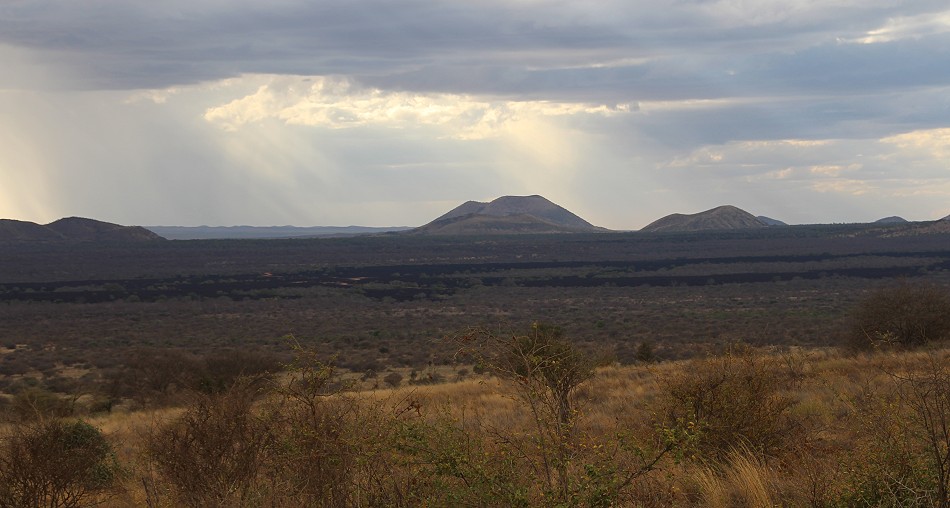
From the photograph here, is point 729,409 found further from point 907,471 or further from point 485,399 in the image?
point 485,399

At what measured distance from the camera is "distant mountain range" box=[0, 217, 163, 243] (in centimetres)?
18325

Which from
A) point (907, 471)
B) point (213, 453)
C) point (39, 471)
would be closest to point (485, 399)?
point (213, 453)

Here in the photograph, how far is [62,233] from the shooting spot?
7657 inches

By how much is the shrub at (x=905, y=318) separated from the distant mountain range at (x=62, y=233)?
181883 mm

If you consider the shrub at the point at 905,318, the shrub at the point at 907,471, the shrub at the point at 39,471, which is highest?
the shrub at the point at 907,471

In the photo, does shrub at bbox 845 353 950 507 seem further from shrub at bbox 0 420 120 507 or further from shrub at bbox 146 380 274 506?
shrub at bbox 0 420 120 507

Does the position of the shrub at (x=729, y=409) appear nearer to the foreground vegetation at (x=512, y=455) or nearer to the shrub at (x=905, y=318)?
the foreground vegetation at (x=512, y=455)

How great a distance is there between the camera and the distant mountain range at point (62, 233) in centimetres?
18325

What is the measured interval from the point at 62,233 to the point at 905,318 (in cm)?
20415

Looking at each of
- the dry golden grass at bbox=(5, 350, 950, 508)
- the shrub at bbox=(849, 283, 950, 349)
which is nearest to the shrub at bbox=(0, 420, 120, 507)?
the dry golden grass at bbox=(5, 350, 950, 508)

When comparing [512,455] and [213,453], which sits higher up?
[512,455]

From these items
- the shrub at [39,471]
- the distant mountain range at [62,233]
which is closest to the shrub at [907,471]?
the shrub at [39,471]

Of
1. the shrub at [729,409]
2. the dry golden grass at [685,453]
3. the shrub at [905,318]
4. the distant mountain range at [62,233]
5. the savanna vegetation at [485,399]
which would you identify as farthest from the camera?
the distant mountain range at [62,233]

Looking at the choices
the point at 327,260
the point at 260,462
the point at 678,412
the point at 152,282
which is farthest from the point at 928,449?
the point at 327,260
